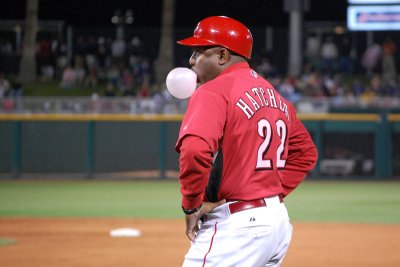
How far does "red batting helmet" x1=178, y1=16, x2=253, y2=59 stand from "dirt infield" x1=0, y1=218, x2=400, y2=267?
4.16 m

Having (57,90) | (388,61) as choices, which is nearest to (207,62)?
(388,61)

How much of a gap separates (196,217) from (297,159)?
759 mm

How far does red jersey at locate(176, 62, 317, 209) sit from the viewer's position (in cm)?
346

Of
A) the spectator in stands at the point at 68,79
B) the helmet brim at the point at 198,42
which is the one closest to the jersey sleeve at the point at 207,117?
the helmet brim at the point at 198,42

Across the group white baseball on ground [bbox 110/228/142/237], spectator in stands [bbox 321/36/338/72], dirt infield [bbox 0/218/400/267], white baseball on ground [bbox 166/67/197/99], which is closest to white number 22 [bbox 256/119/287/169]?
white baseball on ground [bbox 166/67/197/99]

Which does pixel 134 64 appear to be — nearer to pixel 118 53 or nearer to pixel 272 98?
pixel 118 53

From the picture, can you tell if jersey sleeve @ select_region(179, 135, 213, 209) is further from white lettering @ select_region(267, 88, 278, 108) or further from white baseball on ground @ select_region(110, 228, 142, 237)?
white baseball on ground @ select_region(110, 228, 142, 237)

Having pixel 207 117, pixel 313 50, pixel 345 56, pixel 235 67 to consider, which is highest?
pixel 235 67

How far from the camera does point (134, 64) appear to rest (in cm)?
2594

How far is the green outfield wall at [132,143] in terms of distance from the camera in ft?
56.5

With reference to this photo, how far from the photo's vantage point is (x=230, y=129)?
11.8 feet

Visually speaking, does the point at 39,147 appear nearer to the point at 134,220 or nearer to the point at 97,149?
the point at 97,149

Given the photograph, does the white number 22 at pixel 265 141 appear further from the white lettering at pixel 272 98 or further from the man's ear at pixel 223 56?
the man's ear at pixel 223 56

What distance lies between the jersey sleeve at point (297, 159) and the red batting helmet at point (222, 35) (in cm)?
56
